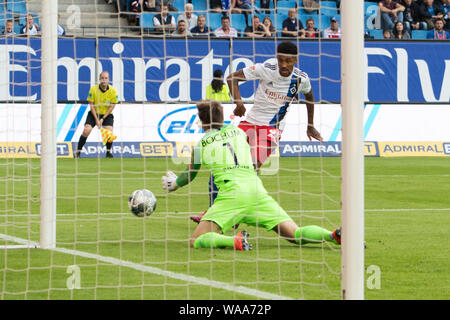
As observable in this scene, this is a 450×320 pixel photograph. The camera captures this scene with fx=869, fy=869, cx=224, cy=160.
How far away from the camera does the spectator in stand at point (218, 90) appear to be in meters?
17.7

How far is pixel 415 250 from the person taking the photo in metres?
8.44

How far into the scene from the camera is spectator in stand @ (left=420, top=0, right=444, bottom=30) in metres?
25.7

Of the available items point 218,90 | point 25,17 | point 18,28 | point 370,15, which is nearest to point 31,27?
point 25,17

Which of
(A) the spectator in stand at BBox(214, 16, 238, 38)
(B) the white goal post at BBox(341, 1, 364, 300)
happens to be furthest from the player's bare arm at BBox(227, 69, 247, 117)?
(A) the spectator in stand at BBox(214, 16, 238, 38)

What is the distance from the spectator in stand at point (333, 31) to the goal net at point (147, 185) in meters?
0.45

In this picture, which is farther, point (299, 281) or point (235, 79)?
point (235, 79)

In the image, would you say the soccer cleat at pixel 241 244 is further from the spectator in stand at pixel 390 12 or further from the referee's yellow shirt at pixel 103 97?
the spectator in stand at pixel 390 12

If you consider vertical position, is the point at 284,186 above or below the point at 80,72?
below

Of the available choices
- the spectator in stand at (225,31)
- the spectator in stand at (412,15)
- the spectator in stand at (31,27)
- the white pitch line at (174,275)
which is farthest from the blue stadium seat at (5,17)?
the spectator in stand at (412,15)

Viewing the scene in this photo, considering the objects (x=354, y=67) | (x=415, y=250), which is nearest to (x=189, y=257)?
(x=415, y=250)

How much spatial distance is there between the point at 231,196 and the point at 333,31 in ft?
50.2

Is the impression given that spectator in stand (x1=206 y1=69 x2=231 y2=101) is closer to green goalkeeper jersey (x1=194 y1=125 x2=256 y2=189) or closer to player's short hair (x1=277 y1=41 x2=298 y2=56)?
player's short hair (x1=277 y1=41 x2=298 y2=56)
